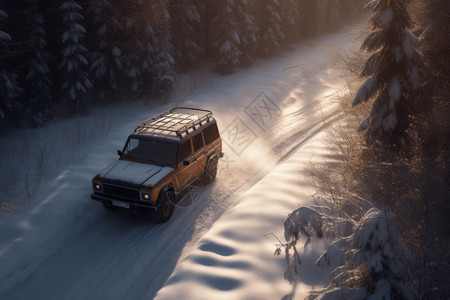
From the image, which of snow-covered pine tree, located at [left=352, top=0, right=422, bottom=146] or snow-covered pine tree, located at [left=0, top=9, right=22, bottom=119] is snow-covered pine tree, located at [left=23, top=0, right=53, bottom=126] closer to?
snow-covered pine tree, located at [left=0, top=9, right=22, bottom=119]

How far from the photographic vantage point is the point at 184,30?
1030 inches

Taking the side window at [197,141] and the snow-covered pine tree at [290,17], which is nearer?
the side window at [197,141]

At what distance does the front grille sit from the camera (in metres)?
8.79

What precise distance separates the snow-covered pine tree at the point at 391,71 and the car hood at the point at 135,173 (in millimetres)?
5875

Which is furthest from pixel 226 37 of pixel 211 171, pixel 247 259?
pixel 247 259

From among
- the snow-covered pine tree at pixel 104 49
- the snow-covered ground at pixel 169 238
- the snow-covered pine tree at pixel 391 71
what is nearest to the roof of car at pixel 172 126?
the snow-covered ground at pixel 169 238

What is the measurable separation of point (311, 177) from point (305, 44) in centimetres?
3164

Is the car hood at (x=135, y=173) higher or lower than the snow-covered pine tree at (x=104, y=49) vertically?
lower

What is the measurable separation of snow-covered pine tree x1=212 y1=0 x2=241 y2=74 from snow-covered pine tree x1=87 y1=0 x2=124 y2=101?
8.32m

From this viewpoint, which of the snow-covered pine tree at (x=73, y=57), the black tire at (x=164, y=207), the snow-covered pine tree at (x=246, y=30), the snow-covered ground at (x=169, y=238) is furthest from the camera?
the snow-covered pine tree at (x=246, y=30)

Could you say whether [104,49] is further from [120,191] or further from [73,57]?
[120,191]

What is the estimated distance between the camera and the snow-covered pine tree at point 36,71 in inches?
764

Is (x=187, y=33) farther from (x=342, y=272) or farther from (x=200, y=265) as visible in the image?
(x=342, y=272)

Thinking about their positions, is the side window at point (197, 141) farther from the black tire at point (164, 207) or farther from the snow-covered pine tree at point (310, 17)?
the snow-covered pine tree at point (310, 17)
